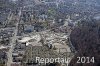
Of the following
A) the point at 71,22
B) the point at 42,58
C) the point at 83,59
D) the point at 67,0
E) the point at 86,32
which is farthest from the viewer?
the point at 67,0

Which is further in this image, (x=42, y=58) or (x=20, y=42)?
(x=20, y=42)

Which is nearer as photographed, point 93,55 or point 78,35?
point 93,55

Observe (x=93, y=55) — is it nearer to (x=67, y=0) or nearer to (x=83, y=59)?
(x=83, y=59)

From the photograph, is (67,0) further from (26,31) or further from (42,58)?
(42,58)

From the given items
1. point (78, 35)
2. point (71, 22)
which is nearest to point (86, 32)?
point (78, 35)

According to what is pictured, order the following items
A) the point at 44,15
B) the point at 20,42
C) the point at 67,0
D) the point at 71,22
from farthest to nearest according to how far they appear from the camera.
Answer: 1. the point at 67,0
2. the point at 44,15
3. the point at 71,22
4. the point at 20,42

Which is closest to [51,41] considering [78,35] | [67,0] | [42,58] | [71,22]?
[78,35]
